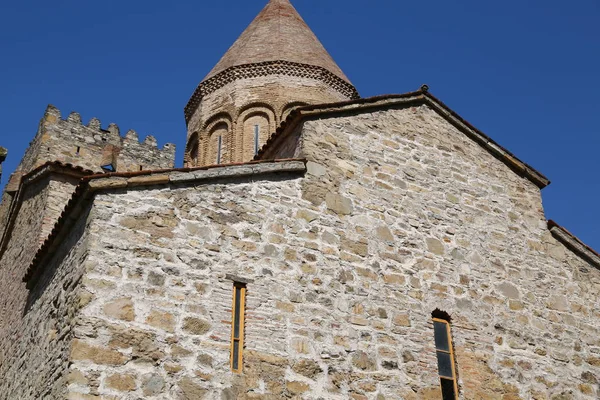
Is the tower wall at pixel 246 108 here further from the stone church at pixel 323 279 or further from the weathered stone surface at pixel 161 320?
the weathered stone surface at pixel 161 320

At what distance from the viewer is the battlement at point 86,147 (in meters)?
17.1

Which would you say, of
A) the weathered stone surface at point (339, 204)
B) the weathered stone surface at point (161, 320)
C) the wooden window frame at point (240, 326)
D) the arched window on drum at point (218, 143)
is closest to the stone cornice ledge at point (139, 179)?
the weathered stone surface at point (339, 204)

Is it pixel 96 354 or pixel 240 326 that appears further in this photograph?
pixel 240 326

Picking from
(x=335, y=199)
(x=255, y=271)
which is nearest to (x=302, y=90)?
(x=335, y=199)

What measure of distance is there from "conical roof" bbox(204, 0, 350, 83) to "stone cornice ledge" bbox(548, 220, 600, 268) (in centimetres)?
1043

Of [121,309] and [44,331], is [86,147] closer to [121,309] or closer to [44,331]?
→ [44,331]

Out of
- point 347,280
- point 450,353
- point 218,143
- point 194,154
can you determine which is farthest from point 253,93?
point 450,353

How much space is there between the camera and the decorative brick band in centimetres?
1923

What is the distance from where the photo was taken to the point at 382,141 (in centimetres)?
1029

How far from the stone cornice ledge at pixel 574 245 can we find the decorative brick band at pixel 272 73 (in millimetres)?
9898

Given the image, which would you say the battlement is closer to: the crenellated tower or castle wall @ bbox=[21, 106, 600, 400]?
the crenellated tower

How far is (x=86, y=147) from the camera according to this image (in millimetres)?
17609

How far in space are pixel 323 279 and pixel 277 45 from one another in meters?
13.0

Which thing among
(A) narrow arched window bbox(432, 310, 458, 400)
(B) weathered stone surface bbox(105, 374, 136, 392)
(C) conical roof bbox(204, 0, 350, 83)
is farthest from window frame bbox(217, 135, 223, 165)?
(B) weathered stone surface bbox(105, 374, 136, 392)
